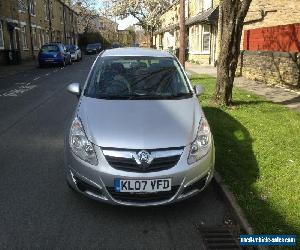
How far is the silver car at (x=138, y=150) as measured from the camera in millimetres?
3988

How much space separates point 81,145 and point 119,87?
1492 millimetres

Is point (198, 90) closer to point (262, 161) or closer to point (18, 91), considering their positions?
point (262, 161)

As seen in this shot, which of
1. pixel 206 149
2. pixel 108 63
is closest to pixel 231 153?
pixel 206 149

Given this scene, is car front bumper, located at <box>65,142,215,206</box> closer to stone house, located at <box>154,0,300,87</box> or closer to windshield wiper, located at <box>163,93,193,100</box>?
windshield wiper, located at <box>163,93,193,100</box>

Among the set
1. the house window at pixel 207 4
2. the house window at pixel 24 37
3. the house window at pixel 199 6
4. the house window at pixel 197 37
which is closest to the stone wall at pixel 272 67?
the house window at pixel 207 4

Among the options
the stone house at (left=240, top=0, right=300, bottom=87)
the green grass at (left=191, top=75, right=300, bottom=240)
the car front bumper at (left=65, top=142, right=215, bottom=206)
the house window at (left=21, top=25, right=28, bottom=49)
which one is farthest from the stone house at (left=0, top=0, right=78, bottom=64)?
the car front bumper at (left=65, top=142, right=215, bottom=206)

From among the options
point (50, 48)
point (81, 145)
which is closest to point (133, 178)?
point (81, 145)

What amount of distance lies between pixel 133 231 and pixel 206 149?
1.26 meters

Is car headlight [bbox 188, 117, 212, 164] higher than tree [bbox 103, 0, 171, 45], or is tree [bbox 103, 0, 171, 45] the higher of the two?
tree [bbox 103, 0, 171, 45]

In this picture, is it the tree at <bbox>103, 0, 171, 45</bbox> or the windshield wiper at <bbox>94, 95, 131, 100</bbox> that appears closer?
the windshield wiper at <bbox>94, 95, 131, 100</bbox>

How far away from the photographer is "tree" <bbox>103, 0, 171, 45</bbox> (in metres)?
47.9

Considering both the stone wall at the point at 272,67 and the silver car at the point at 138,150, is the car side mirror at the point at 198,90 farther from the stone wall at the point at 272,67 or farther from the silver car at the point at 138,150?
the stone wall at the point at 272,67

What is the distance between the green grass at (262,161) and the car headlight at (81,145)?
1.84m

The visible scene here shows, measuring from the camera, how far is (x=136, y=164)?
13.0ft
